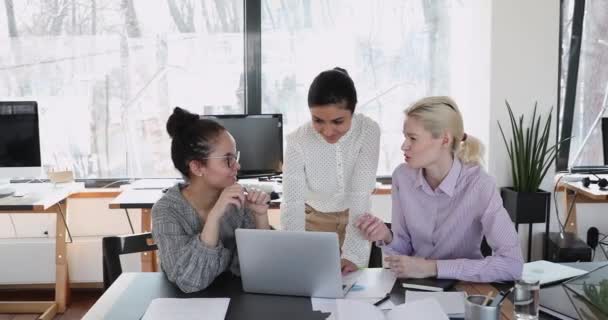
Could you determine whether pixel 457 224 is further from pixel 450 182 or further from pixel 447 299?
pixel 447 299

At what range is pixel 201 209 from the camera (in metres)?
1.74

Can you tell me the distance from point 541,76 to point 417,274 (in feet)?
7.69

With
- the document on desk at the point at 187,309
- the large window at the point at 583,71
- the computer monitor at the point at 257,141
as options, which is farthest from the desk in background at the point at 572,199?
A: the document on desk at the point at 187,309

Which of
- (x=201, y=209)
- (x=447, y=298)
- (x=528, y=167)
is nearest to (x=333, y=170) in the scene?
(x=201, y=209)

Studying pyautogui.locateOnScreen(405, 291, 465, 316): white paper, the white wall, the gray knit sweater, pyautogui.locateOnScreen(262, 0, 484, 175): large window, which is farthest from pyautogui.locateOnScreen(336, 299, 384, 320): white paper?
pyautogui.locateOnScreen(262, 0, 484, 175): large window

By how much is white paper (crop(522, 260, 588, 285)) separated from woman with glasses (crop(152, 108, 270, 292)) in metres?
0.81

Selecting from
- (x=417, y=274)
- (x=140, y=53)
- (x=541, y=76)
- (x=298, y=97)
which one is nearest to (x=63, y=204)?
(x=140, y=53)

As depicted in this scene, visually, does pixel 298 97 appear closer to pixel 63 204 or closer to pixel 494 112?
pixel 494 112

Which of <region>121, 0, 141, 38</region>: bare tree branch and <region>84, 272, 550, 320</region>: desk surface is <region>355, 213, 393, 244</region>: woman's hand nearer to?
<region>84, 272, 550, 320</region>: desk surface

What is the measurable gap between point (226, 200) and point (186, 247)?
172 mm

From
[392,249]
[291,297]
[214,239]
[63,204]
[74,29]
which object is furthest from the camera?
[74,29]

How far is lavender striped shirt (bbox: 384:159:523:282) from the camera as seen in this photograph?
63.4 inches

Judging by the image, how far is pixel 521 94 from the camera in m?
3.50

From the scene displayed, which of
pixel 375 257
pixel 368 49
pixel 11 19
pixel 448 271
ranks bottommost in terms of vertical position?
pixel 375 257
